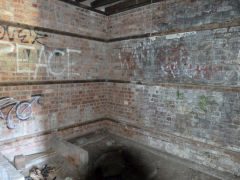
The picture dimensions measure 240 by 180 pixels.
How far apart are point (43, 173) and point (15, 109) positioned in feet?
4.38

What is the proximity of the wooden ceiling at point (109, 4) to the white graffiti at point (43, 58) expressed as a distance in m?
1.18

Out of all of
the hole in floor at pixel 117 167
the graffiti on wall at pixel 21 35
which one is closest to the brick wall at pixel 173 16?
the graffiti on wall at pixel 21 35

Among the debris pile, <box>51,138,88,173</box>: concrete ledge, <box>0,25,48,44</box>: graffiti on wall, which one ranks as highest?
<box>0,25,48,44</box>: graffiti on wall

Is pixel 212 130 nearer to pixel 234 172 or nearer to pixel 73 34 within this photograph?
pixel 234 172

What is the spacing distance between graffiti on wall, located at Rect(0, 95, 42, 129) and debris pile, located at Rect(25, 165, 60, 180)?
945 millimetres

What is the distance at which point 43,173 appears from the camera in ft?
10.8

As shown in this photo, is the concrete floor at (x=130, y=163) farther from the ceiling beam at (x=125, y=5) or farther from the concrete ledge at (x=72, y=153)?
the ceiling beam at (x=125, y=5)

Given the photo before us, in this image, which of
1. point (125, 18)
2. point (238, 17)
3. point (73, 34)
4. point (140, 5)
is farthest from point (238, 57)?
point (73, 34)

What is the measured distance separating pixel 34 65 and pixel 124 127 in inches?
105

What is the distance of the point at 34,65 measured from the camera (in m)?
3.63

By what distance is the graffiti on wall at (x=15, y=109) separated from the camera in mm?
3270

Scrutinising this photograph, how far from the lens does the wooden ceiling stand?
4219mm

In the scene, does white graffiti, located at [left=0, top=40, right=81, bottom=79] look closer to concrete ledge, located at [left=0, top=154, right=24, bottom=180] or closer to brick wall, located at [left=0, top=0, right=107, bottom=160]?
brick wall, located at [left=0, top=0, right=107, bottom=160]

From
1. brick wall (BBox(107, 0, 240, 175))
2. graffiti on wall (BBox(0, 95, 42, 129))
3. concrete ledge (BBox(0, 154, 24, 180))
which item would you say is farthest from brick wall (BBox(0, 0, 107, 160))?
concrete ledge (BBox(0, 154, 24, 180))
